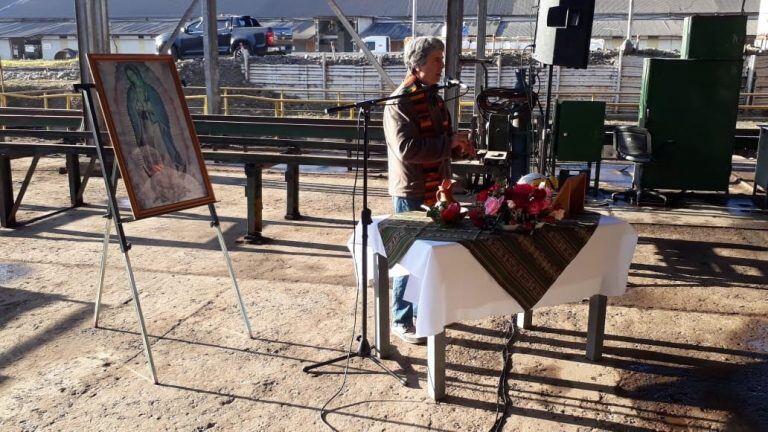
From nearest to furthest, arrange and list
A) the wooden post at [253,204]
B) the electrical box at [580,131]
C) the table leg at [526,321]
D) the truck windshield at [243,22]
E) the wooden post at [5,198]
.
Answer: the table leg at [526,321], the wooden post at [253,204], the wooden post at [5,198], the electrical box at [580,131], the truck windshield at [243,22]

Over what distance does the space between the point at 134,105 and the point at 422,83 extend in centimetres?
168

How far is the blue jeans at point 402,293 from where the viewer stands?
14.0 feet

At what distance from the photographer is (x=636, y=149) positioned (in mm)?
8422

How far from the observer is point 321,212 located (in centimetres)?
818

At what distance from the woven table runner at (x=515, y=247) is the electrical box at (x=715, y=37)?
5.66 meters

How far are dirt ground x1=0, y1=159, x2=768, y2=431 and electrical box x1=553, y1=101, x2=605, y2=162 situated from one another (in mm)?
2266

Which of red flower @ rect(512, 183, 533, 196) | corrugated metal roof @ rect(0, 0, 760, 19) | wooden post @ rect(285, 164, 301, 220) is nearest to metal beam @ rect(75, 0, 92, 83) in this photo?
wooden post @ rect(285, 164, 301, 220)

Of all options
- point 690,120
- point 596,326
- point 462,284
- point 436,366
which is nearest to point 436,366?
point 436,366

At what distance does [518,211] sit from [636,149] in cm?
540

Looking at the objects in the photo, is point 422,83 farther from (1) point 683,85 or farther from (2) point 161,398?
(1) point 683,85

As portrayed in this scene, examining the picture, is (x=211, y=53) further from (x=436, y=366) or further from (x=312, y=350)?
(x=436, y=366)

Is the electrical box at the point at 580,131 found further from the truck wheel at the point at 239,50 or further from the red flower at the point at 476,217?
the truck wheel at the point at 239,50

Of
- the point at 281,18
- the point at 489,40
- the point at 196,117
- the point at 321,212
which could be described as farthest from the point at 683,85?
the point at 281,18

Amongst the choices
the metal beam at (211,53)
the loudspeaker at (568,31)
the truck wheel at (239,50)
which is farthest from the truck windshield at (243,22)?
the loudspeaker at (568,31)
